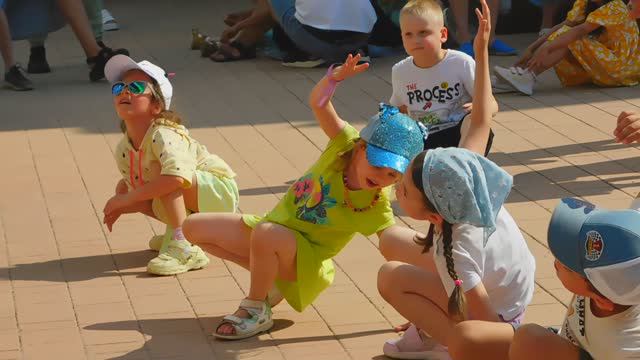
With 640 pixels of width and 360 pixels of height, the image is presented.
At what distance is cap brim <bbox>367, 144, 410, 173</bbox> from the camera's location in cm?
459

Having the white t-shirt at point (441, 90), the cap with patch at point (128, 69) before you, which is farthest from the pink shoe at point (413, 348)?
the cap with patch at point (128, 69)

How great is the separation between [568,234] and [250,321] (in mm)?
1603

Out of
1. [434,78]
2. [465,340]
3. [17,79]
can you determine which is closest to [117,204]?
[434,78]

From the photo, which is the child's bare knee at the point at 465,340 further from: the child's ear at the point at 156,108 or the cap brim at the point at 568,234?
the child's ear at the point at 156,108

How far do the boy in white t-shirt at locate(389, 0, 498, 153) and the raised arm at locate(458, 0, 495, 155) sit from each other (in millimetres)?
1050

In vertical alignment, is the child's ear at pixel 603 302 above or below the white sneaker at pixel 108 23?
above

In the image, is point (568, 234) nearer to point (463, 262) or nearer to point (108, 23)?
point (463, 262)

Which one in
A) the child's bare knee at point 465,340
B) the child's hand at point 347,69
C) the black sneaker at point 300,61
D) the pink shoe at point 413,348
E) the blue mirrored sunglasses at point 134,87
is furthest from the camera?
the black sneaker at point 300,61

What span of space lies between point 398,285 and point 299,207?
59 cm

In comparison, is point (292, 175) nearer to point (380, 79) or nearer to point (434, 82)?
point (434, 82)

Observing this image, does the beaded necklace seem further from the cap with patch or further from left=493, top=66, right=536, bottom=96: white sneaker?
left=493, top=66, right=536, bottom=96: white sneaker

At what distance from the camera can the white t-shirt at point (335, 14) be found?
970 cm

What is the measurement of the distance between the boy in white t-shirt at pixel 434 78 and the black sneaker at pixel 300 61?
12.5ft

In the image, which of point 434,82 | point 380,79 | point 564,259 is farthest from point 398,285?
point 380,79
